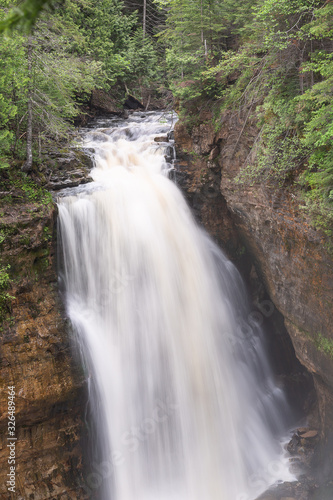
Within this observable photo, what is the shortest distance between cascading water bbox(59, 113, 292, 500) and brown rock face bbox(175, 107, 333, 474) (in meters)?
0.98

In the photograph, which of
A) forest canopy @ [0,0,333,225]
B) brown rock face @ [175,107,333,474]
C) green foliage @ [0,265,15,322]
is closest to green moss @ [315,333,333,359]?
brown rock face @ [175,107,333,474]

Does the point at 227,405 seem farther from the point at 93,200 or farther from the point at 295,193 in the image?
the point at 93,200

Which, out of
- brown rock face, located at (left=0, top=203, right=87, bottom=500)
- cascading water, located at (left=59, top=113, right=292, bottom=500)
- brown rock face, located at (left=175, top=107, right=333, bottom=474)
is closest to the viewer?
brown rock face, located at (left=0, top=203, right=87, bottom=500)

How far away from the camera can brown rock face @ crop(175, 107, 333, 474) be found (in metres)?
6.80

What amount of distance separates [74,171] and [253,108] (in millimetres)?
5509

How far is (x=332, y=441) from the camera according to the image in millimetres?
6980

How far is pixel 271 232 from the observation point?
797 centimetres

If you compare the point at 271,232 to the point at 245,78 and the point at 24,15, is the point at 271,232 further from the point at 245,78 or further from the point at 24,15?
the point at 24,15

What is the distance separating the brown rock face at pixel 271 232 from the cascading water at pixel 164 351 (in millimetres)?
983

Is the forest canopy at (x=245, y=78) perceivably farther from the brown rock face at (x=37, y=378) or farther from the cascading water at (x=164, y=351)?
the cascading water at (x=164, y=351)

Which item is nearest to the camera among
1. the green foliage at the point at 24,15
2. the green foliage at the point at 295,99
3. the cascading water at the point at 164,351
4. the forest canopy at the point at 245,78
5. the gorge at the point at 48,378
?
the green foliage at the point at 24,15

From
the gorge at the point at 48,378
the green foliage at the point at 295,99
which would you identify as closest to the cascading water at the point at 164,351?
the gorge at the point at 48,378

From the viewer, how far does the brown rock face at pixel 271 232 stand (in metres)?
6.80

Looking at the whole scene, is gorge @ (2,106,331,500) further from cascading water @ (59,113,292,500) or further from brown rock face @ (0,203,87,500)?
Result: cascading water @ (59,113,292,500)
